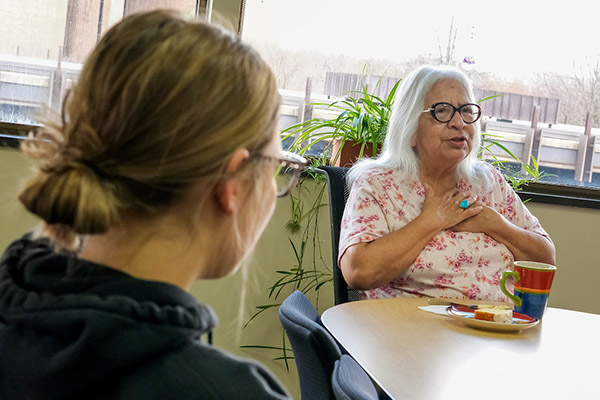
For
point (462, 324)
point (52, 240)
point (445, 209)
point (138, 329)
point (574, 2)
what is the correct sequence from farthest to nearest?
1. point (574, 2)
2. point (445, 209)
3. point (462, 324)
4. point (52, 240)
5. point (138, 329)

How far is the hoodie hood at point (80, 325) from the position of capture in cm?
63

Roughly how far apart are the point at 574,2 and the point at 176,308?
307cm

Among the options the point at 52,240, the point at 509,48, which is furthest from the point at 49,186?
the point at 509,48

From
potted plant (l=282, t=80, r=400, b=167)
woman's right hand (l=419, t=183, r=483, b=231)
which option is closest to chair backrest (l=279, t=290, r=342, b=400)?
woman's right hand (l=419, t=183, r=483, b=231)

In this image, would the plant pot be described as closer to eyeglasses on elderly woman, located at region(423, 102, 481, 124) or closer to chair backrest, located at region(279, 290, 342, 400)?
eyeglasses on elderly woman, located at region(423, 102, 481, 124)

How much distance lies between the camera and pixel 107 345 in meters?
0.63

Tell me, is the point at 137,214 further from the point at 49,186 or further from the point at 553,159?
the point at 553,159

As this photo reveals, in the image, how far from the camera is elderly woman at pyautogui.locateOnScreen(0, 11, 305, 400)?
2.08 ft

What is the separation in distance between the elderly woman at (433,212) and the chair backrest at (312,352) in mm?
742

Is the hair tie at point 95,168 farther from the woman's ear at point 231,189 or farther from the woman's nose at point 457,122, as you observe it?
the woman's nose at point 457,122

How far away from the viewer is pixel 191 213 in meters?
0.73

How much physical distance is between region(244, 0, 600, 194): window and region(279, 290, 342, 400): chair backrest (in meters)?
2.05

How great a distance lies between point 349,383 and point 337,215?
1.34 metres

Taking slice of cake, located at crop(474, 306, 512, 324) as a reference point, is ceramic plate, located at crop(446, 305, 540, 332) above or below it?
below
